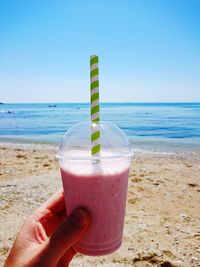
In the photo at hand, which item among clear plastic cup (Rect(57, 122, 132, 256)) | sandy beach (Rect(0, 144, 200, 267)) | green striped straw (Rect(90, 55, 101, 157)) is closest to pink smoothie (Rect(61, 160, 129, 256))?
clear plastic cup (Rect(57, 122, 132, 256))

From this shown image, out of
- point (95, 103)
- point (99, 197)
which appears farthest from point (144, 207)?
point (95, 103)

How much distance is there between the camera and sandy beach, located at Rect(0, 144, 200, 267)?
3010 mm

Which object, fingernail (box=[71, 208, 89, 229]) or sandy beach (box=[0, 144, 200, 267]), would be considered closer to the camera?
fingernail (box=[71, 208, 89, 229])

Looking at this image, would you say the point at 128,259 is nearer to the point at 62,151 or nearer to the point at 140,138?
the point at 62,151

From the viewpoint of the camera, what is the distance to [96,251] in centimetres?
153

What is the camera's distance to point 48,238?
1.49m

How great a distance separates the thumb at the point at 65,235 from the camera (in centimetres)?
138

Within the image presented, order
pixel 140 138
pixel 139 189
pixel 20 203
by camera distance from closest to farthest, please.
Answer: pixel 20 203
pixel 139 189
pixel 140 138

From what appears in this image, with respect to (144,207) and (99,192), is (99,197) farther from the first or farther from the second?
(144,207)

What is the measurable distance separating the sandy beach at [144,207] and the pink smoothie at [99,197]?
1541 mm

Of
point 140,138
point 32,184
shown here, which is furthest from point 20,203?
point 140,138

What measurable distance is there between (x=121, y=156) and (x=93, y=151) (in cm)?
16

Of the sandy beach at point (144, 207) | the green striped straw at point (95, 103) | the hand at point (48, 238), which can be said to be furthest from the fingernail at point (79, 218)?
the sandy beach at point (144, 207)

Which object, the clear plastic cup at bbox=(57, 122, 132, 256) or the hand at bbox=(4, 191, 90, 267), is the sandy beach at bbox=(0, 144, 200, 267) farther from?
the clear plastic cup at bbox=(57, 122, 132, 256)
